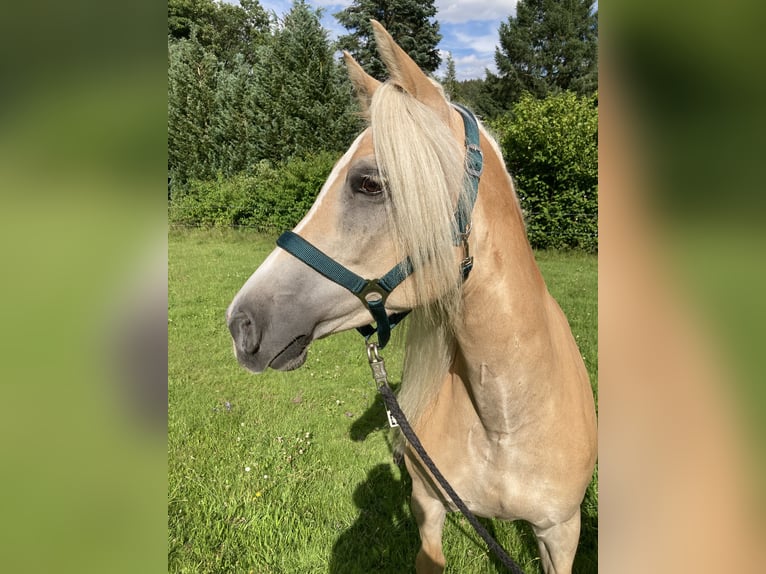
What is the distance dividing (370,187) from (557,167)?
10.00 metres

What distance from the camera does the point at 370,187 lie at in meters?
1.32

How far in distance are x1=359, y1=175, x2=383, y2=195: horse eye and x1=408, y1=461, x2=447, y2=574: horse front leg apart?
1.31 metres

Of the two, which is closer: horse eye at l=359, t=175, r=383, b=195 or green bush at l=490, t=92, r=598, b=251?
horse eye at l=359, t=175, r=383, b=195

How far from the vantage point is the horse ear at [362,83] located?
5.33 ft

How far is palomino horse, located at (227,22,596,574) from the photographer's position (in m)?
1.29

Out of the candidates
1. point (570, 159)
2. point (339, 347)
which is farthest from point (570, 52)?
point (339, 347)

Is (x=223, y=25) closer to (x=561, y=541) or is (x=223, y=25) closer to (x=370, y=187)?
(x=370, y=187)

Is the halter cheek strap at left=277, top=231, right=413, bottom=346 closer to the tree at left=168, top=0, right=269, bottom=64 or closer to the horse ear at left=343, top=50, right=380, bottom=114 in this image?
the horse ear at left=343, top=50, right=380, bottom=114

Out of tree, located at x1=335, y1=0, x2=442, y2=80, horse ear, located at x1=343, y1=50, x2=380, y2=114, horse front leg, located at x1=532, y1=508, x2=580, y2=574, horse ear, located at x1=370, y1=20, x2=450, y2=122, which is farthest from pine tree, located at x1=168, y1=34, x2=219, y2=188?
horse front leg, located at x1=532, y1=508, x2=580, y2=574
